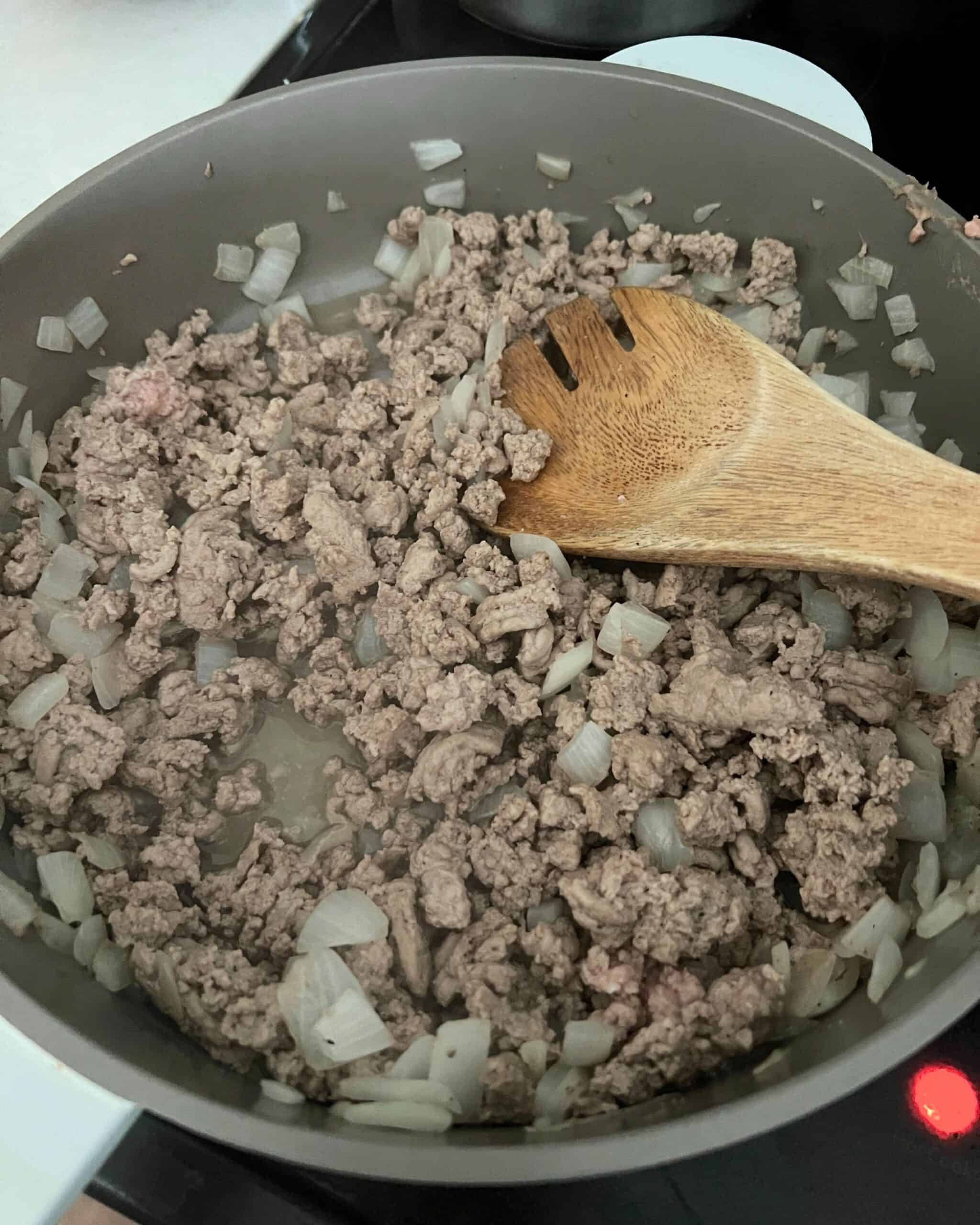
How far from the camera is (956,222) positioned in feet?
4.08

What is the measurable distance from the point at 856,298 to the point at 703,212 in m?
0.28

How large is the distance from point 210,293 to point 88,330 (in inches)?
9.0

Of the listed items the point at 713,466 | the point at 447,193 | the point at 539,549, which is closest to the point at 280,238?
the point at 447,193

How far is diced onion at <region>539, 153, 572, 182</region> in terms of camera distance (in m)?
1.51

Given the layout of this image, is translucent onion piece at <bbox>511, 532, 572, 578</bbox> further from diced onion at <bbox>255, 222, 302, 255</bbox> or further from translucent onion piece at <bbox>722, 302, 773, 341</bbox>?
diced onion at <bbox>255, 222, 302, 255</bbox>

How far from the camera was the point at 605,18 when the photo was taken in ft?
5.31

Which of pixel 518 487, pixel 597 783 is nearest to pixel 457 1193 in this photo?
pixel 597 783

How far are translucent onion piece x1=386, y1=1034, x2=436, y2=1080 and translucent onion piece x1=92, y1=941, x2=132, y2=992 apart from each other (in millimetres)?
322

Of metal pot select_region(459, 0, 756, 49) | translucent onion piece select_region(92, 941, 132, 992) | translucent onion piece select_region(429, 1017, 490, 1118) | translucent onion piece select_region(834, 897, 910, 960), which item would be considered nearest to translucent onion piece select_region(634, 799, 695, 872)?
translucent onion piece select_region(834, 897, 910, 960)

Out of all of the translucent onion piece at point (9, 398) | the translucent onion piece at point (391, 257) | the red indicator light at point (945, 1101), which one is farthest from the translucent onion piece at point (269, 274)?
the red indicator light at point (945, 1101)

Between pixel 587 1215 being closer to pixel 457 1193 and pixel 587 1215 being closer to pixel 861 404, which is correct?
pixel 457 1193

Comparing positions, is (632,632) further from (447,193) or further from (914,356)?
(447,193)

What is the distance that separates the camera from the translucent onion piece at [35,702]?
4.07ft

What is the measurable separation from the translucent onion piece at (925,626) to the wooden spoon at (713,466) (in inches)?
7.1
